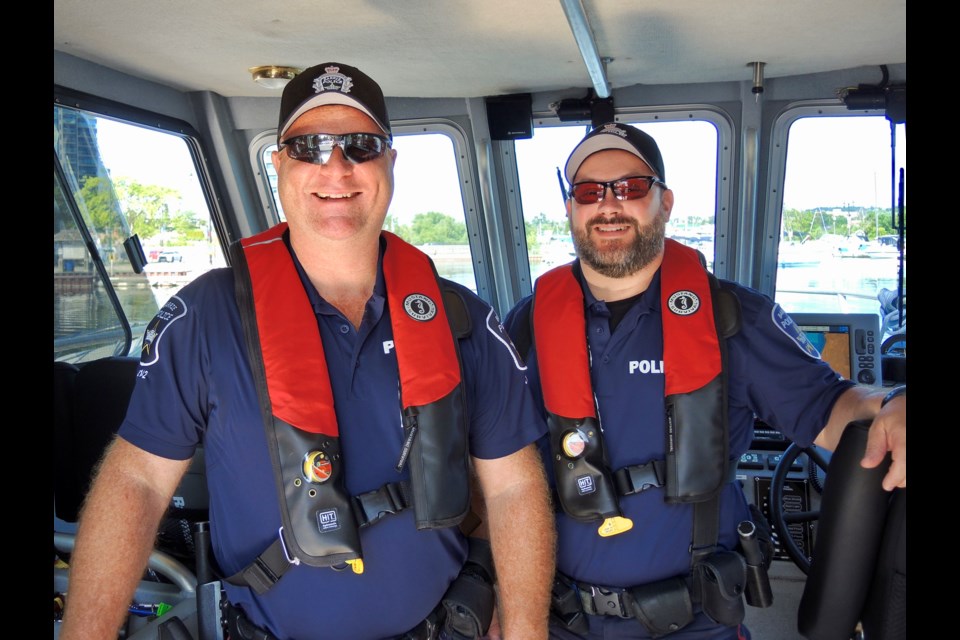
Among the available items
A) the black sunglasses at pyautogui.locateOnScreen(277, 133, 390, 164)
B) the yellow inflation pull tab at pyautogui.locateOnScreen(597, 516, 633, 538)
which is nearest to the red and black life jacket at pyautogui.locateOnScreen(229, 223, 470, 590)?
the black sunglasses at pyautogui.locateOnScreen(277, 133, 390, 164)

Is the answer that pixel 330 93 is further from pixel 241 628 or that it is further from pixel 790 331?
pixel 790 331

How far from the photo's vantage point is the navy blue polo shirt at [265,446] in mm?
1689

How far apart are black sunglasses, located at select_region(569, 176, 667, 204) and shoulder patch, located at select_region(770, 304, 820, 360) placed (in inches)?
21.4

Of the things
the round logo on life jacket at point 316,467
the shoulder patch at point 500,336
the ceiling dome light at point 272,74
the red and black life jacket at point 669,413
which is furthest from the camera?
the ceiling dome light at point 272,74

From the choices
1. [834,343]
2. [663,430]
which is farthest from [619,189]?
[834,343]

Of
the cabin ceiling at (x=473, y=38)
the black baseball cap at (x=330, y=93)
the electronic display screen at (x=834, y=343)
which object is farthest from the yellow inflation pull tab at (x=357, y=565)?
the electronic display screen at (x=834, y=343)

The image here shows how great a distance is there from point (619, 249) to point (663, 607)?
3.35ft

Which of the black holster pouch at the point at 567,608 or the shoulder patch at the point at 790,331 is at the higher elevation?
the shoulder patch at the point at 790,331

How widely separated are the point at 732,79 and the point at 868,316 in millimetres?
1439

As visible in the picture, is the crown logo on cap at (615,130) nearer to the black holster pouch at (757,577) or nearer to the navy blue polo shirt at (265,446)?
the navy blue polo shirt at (265,446)

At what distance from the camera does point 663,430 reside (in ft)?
7.19

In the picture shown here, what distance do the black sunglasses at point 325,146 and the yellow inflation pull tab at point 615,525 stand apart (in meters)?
1.15

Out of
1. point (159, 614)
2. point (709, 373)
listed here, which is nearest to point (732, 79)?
point (709, 373)

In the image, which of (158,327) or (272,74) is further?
(272,74)
